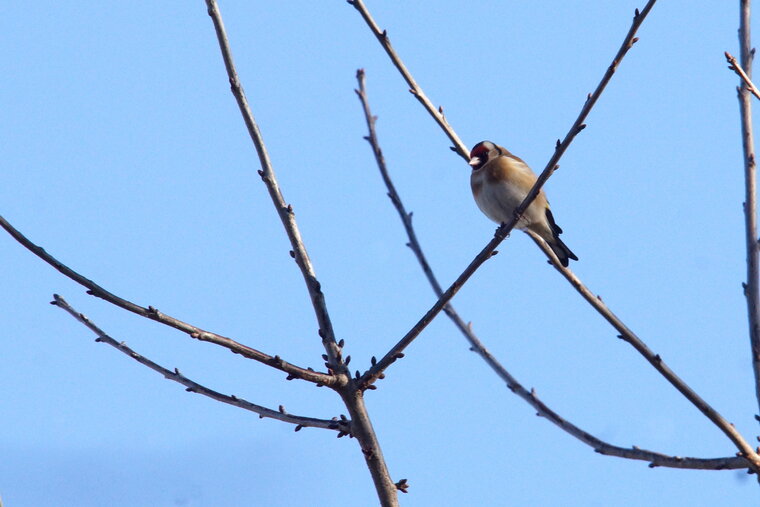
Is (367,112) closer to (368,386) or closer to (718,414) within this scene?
(368,386)

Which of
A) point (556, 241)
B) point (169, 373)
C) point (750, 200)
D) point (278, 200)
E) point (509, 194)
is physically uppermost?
point (509, 194)

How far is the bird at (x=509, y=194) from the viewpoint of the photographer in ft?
15.6

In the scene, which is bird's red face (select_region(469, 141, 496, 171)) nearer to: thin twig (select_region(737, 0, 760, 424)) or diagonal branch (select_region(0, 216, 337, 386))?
thin twig (select_region(737, 0, 760, 424))

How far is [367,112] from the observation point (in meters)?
3.48

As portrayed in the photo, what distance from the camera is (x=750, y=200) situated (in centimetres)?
→ 308

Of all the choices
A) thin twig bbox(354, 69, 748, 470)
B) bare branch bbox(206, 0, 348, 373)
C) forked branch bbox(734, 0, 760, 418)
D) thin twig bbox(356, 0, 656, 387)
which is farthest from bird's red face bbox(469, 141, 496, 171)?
bare branch bbox(206, 0, 348, 373)

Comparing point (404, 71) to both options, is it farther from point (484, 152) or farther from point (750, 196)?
point (484, 152)

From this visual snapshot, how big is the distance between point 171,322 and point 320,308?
58cm

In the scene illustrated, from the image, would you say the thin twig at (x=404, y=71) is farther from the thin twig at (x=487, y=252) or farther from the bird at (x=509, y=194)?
the bird at (x=509, y=194)

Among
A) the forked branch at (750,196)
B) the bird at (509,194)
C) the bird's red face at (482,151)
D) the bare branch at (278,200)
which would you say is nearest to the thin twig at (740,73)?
the forked branch at (750,196)

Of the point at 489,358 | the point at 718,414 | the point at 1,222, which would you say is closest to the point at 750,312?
the point at 718,414

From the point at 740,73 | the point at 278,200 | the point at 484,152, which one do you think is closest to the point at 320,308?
the point at 278,200

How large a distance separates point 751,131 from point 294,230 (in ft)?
5.76

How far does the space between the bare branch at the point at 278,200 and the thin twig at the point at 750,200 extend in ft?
4.56
